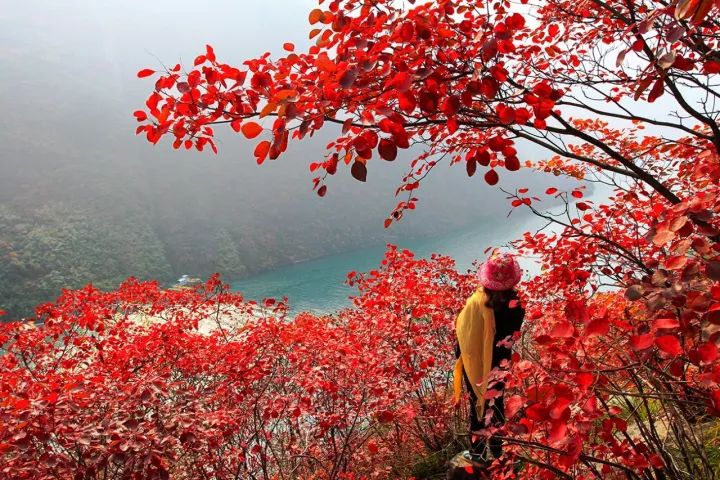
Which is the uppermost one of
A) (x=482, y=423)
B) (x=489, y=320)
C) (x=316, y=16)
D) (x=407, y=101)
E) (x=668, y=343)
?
(x=316, y=16)

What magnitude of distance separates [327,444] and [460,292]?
3477mm

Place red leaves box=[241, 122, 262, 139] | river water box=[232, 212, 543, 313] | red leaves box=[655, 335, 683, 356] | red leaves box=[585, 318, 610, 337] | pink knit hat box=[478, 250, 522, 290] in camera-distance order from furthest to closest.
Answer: river water box=[232, 212, 543, 313] < pink knit hat box=[478, 250, 522, 290] < red leaves box=[241, 122, 262, 139] < red leaves box=[585, 318, 610, 337] < red leaves box=[655, 335, 683, 356]

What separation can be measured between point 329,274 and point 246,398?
1401 inches

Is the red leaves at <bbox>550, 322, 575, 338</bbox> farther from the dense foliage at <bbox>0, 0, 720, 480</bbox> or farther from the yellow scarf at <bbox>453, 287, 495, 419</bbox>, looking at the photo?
the yellow scarf at <bbox>453, 287, 495, 419</bbox>

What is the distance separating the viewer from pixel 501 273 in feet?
10.5

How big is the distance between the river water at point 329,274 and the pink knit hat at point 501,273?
67.3 feet

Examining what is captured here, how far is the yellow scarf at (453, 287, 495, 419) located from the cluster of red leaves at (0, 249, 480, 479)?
1138 mm

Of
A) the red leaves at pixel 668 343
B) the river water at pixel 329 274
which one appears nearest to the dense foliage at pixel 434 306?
the red leaves at pixel 668 343

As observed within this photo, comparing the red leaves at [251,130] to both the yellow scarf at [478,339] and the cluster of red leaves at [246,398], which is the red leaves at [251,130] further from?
the yellow scarf at [478,339]

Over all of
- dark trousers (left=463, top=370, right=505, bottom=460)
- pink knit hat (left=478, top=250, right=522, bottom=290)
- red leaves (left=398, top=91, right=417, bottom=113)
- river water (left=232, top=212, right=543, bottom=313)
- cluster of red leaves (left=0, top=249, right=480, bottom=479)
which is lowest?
dark trousers (left=463, top=370, right=505, bottom=460)

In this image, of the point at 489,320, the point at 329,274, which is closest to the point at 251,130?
the point at 489,320

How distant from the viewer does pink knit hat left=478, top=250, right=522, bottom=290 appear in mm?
3189

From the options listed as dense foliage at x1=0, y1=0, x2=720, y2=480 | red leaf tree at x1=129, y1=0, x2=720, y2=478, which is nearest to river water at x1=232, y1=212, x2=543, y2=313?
dense foliage at x1=0, y1=0, x2=720, y2=480

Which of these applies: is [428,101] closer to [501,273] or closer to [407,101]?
[407,101]
